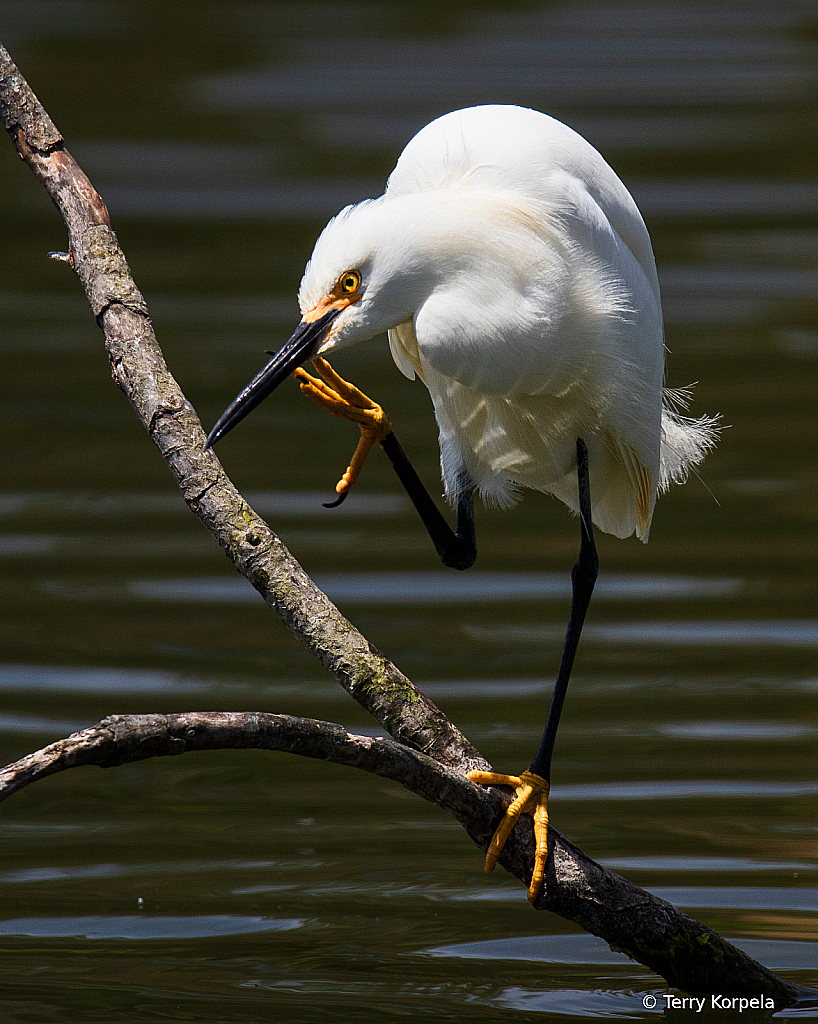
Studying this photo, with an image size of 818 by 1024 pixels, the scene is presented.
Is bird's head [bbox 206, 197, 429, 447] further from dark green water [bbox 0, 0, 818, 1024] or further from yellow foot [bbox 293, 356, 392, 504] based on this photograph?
dark green water [bbox 0, 0, 818, 1024]

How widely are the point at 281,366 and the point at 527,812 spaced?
86 centimetres

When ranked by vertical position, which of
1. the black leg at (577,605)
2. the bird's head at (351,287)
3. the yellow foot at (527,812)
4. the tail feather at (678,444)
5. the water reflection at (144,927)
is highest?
the bird's head at (351,287)

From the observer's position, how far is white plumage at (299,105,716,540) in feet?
8.45

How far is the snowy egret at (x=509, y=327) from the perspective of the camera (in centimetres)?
257

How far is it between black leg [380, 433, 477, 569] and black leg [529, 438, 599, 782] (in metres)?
0.27

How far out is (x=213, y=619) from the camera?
5.41 m

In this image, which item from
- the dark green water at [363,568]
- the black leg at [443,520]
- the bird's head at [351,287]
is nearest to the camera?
the bird's head at [351,287]

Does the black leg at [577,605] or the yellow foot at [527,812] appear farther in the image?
the black leg at [577,605]

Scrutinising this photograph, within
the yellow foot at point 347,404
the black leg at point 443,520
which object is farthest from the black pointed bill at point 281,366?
the black leg at point 443,520

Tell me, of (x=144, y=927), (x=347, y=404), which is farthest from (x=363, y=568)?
(x=347, y=404)

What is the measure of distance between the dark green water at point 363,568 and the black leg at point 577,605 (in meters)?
0.53

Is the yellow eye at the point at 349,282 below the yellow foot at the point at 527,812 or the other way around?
the other way around

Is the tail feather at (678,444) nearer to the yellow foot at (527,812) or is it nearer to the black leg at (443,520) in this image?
the black leg at (443,520)

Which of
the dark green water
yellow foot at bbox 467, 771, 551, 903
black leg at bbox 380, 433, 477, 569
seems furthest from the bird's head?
the dark green water
